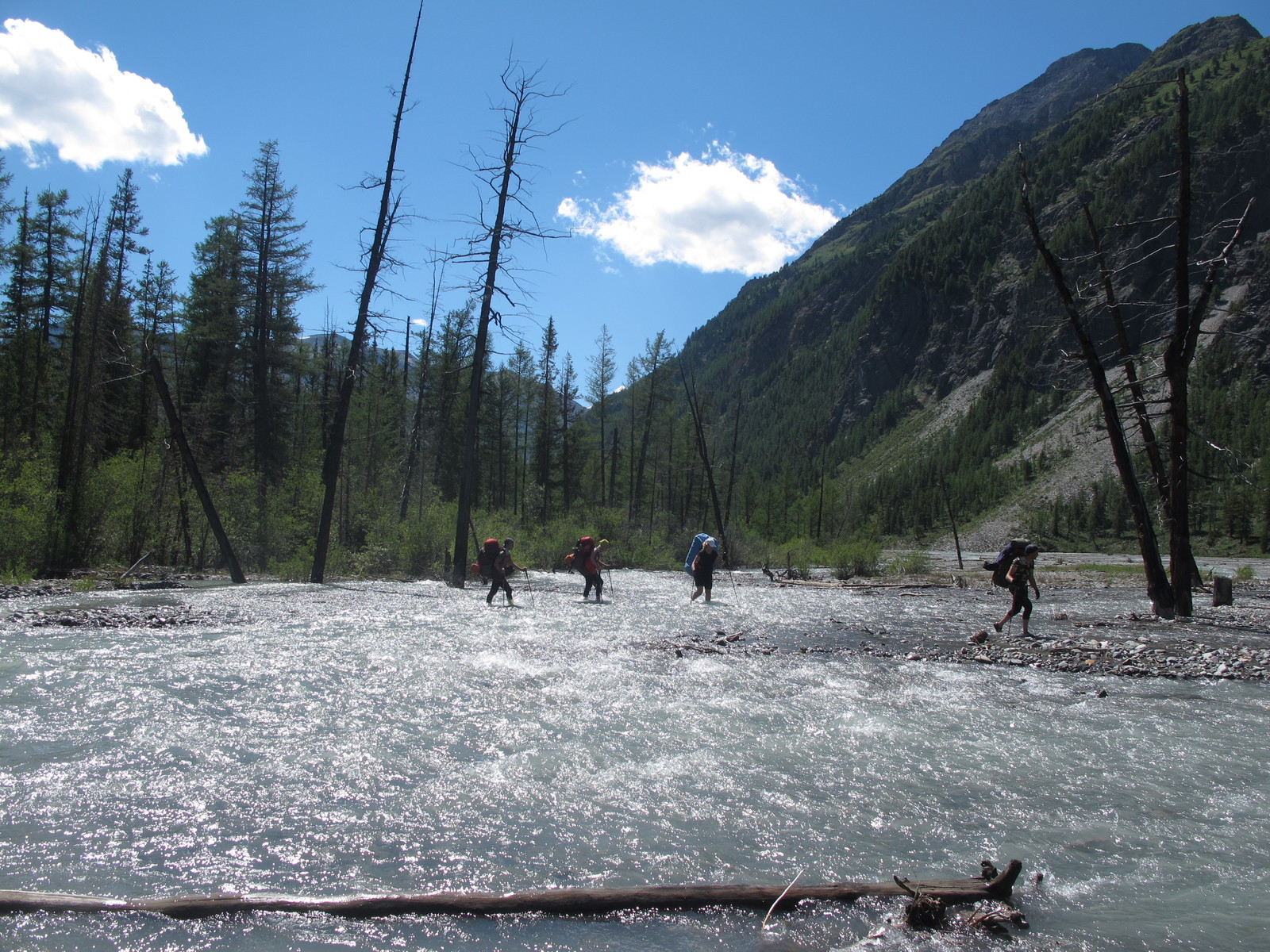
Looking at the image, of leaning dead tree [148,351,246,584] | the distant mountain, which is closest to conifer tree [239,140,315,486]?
leaning dead tree [148,351,246,584]

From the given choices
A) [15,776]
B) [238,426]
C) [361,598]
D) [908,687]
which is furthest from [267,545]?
[908,687]

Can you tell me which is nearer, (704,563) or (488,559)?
(488,559)

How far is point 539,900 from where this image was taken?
3.31 meters

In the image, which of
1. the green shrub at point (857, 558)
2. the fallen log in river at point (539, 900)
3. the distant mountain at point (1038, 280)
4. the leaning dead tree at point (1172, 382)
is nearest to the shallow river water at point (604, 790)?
the fallen log in river at point (539, 900)

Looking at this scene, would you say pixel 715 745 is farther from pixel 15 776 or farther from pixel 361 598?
pixel 361 598

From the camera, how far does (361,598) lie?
16781 millimetres

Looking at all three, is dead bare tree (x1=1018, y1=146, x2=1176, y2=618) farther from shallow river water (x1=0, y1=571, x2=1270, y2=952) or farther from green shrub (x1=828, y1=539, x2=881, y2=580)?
green shrub (x1=828, y1=539, x2=881, y2=580)

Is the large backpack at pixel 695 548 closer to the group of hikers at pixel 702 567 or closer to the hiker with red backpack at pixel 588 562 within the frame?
the group of hikers at pixel 702 567

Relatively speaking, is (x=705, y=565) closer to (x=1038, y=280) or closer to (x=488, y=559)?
(x=488, y=559)

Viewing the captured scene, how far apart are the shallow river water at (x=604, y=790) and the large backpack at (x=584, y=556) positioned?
8904 mm

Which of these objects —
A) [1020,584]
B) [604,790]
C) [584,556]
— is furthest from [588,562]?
[604,790]

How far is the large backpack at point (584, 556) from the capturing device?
740 inches

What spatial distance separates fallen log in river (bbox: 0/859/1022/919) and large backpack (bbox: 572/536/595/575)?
15282 mm

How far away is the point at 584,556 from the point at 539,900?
1570cm
